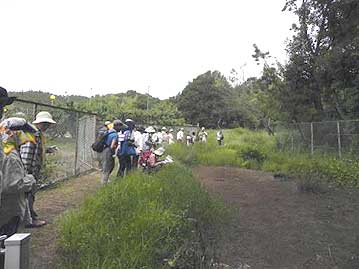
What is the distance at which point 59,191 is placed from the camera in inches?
369

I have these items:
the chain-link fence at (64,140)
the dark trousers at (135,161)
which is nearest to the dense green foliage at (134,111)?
the chain-link fence at (64,140)

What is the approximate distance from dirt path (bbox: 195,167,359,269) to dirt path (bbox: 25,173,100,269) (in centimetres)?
231

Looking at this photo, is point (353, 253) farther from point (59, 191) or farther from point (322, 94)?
point (322, 94)

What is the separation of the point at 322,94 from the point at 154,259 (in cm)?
1711

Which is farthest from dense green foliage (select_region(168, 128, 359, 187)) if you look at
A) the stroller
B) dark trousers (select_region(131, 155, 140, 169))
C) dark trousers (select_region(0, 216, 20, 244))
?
dark trousers (select_region(0, 216, 20, 244))

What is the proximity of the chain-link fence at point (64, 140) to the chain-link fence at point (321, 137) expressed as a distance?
981cm

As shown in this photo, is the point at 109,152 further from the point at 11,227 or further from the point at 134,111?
the point at 134,111

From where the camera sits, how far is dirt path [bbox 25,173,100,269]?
4965 millimetres

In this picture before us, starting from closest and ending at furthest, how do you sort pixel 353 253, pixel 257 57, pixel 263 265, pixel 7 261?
1. pixel 7 261
2. pixel 263 265
3. pixel 353 253
4. pixel 257 57

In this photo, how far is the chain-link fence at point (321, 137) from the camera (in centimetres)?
1583

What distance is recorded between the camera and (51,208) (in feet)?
25.1

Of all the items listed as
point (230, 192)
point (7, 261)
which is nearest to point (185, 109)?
point (230, 192)

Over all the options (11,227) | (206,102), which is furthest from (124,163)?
(206,102)

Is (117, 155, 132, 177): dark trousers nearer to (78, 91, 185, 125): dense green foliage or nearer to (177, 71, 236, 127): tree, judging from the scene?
(78, 91, 185, 125): dense green foliage
